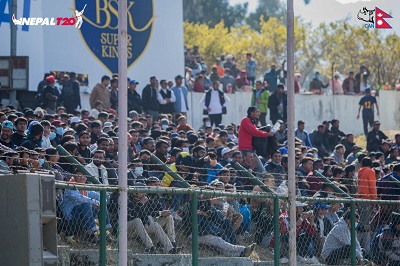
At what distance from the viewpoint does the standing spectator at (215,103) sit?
22969mm

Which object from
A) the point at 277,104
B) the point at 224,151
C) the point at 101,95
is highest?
the point at 101,95

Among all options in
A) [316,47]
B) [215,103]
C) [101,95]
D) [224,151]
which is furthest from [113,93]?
[316,47]

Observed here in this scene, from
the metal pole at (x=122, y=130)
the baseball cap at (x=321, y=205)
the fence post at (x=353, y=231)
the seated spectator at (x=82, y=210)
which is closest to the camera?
the metal pole at (x=122, y=130)

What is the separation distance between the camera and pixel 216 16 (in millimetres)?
68625

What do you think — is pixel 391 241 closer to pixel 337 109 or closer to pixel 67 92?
pixel 67 92

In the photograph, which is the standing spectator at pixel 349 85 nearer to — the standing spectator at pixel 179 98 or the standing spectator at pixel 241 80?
the standing spectator at pixel 241 80

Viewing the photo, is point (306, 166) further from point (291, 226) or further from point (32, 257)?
point (32, 257)

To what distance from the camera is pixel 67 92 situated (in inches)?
786

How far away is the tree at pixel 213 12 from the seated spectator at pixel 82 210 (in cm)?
5594

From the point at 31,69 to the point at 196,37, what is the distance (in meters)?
27.7

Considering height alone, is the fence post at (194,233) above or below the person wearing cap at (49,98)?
below

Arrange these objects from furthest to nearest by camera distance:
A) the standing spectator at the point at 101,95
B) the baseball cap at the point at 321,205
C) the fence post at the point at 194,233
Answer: the standing spectator at the point at 101,95, the baseball cap at the point at 321,205, the fence post at the point at 194,233

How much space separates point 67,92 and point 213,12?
162 ft

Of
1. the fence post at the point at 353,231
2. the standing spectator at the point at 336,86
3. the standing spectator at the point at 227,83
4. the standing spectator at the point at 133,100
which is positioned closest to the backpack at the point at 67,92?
the standing spectator at the point at 133,100
